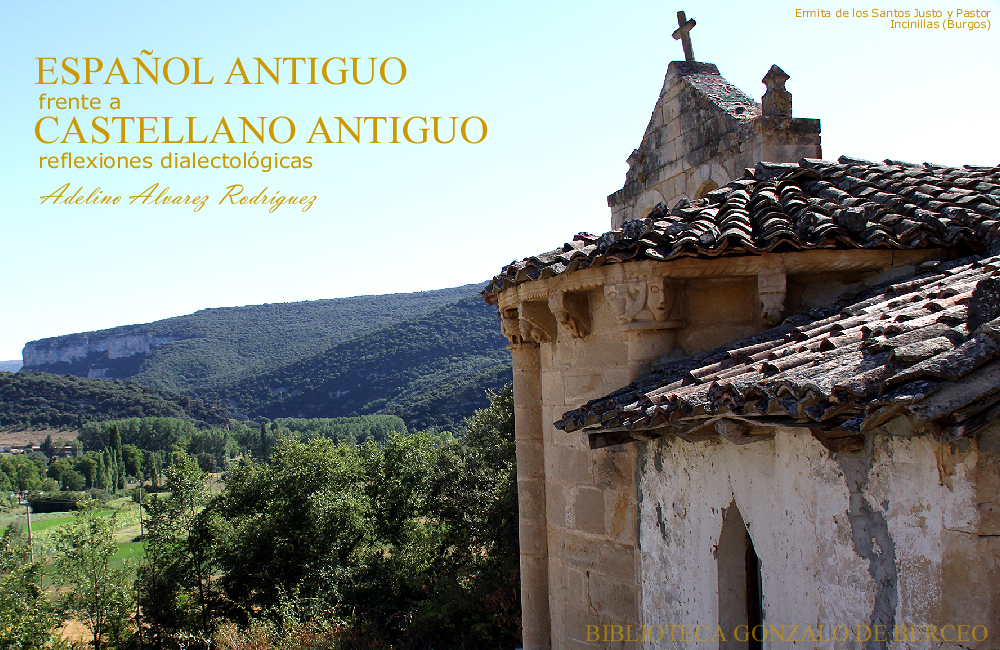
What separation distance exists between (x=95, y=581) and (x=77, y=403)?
7904 cm

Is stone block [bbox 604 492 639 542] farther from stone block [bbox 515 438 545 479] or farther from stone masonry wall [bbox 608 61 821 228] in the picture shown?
stone masonry wall [bbox 608 61 821 228]

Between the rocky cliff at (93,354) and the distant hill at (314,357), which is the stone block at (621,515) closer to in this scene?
the distant hill at (314,357)

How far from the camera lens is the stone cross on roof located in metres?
8.56

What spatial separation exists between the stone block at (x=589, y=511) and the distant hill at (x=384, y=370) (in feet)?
226

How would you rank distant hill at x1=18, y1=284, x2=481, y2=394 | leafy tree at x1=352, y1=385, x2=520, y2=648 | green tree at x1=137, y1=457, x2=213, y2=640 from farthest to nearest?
1. distant hill at x1=18, y1=284, x2=481, y2=394
2. green tree at x1=137, y1=457, x2=213, y2=640
3. leafy tree at x1=352, y1=385, x2=520, y2=648

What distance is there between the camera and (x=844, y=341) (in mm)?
3447

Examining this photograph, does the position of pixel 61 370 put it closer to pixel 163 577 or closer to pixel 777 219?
pixel 163 577

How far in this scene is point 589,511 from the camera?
18.7 ft

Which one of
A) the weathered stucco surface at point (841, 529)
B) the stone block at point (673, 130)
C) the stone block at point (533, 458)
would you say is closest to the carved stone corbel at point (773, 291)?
the weathered stucco surface at point (841, 529)

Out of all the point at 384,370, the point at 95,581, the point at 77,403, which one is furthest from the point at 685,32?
the point at 77,403

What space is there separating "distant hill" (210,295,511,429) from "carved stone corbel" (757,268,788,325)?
230 feet

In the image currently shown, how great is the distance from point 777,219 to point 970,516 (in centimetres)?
252

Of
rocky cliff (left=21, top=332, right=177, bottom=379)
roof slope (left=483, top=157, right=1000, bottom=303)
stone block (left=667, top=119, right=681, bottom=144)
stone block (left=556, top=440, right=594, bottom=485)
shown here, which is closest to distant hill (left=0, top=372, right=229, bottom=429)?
rocky cliff (left=21, top=332, right=177, bottom=379)

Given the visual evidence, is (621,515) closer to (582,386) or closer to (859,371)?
(582,386)
